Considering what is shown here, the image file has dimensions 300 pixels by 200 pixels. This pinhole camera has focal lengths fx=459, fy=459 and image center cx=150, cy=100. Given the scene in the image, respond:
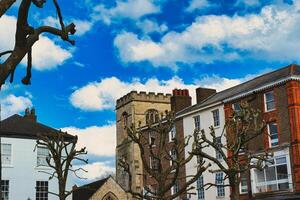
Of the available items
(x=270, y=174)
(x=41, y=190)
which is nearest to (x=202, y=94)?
(x=270, y=174)

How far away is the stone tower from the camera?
7369 cm

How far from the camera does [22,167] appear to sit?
45.2m

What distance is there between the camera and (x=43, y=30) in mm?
6223

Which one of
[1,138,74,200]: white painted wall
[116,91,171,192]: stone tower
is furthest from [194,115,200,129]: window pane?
[116,91,171,192]: stone tower

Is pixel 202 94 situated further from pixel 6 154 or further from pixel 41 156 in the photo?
pixel 6 154

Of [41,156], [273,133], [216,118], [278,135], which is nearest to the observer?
[278,135]

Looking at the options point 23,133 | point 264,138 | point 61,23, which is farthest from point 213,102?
point 61,23

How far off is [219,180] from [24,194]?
65.6ft

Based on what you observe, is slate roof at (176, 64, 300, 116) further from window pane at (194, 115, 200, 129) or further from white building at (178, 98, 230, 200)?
window pane at (194, 115, 200, 129)

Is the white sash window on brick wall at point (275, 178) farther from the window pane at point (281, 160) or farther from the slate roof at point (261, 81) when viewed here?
the slate roof at point (261, 81)

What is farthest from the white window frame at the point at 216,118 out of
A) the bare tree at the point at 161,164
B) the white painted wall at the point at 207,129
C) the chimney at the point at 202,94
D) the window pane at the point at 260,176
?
the bare tree at the point at 161,164

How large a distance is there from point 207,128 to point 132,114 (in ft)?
89.6

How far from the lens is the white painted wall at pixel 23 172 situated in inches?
1740

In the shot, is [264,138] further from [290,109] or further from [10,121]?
[10,121]
